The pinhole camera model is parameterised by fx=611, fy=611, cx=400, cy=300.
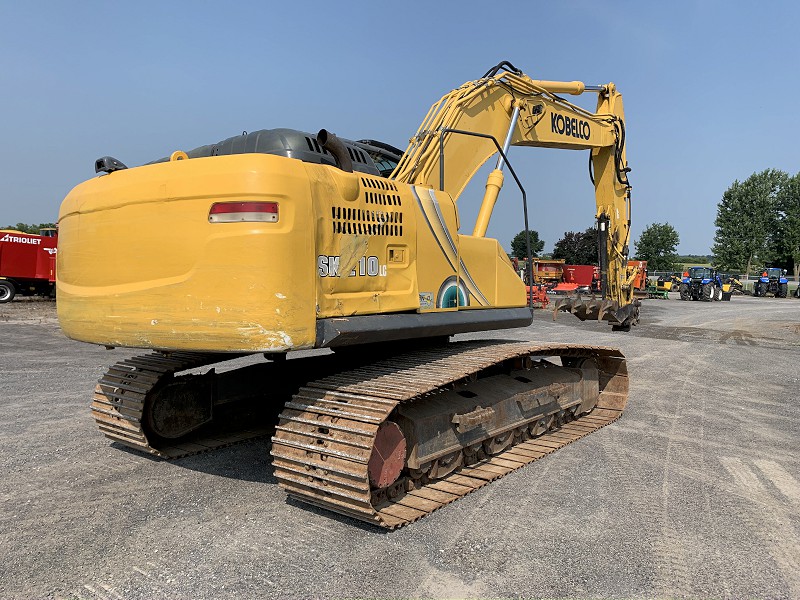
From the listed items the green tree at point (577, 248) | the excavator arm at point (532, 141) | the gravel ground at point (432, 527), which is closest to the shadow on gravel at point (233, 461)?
the gravel ground at point (432, 527)

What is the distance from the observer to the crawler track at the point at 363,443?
3675 mm

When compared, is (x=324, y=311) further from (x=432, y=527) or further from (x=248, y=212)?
(x=432, y=527)

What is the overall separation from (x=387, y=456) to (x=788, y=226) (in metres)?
72.3

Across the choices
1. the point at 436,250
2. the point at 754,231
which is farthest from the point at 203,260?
the point at 754,231

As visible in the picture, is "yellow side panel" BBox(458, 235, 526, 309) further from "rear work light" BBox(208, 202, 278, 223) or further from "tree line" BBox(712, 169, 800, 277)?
"tree line" BBox(712, 169, 800, 277)

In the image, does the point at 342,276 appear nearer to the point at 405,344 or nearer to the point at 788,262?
the point at 405,344

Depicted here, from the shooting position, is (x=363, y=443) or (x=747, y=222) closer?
(x=363, y=443)

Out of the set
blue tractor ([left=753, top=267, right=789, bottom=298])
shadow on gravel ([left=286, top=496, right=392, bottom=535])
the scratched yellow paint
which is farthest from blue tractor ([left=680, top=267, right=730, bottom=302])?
shadow on gravel ([left=286, top=496, right=392, bottom=535])

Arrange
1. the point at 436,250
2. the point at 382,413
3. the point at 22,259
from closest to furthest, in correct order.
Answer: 1. the point at 382,413
2. the point at 436,250
3. the point at 22,259

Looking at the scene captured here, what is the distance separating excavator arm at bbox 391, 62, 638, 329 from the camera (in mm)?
5855

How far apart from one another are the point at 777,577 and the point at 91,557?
12.3 ft

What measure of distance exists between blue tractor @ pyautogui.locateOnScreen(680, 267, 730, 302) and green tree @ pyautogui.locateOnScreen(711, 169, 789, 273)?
108ft

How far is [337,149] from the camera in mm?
4355

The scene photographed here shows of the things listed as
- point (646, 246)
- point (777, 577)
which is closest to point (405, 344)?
point (777, 577)
